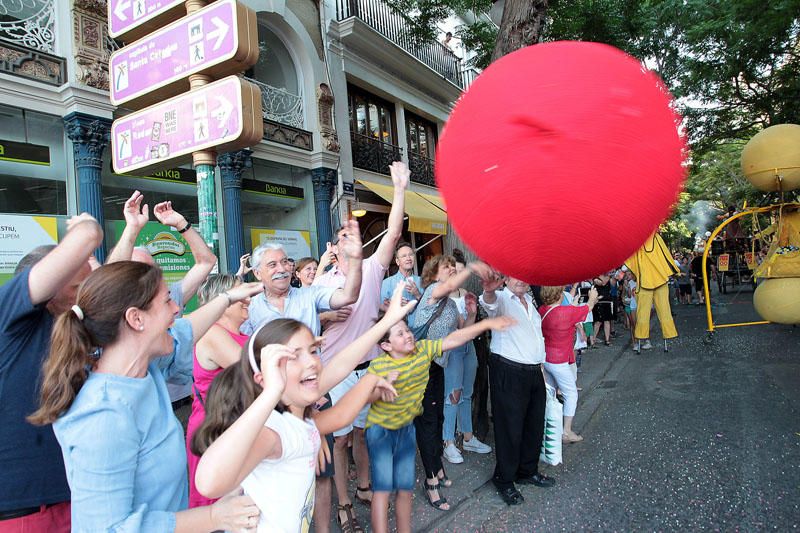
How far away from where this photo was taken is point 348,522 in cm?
316

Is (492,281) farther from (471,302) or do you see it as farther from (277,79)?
(277,79)

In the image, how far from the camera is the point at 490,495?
3.70 m

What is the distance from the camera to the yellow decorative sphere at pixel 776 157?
13.5ft

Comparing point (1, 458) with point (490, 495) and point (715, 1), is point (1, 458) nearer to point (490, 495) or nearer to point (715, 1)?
point (490, 495)

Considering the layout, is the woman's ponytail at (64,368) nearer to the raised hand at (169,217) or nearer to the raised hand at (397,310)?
the raised hand at (397,310)

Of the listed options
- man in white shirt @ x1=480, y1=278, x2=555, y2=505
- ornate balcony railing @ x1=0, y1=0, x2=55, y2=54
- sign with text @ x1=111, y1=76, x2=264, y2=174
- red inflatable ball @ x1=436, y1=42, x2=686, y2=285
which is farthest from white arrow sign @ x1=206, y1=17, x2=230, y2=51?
ornate balcony railing @ x1=0, y1=0, x2=55, y2=54

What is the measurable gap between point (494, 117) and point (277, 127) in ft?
27.7

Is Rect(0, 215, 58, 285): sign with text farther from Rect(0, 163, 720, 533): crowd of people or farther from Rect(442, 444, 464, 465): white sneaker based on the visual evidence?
Rect(442, 444, 464, 465): white sneaker

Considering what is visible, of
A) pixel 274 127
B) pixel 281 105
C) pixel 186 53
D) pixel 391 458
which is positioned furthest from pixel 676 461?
pixel 281 105

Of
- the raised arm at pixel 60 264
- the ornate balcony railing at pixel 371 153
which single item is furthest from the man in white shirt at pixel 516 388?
the ornate balcony railing at pixel 371 153

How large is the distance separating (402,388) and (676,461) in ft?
8.83

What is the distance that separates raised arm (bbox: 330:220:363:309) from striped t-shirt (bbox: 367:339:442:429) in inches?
17.1

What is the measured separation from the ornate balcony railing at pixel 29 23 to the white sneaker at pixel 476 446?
22.1ft

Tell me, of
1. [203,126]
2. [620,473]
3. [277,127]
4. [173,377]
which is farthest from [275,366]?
[277,127]
